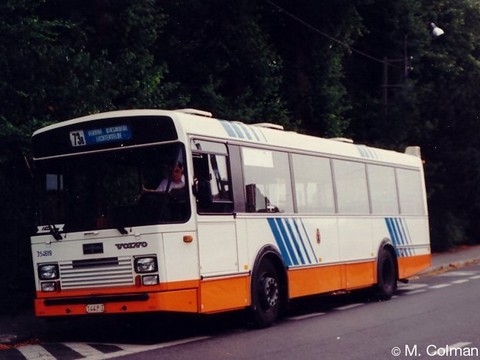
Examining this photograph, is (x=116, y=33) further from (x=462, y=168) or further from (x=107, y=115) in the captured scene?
(x=462, y=168)

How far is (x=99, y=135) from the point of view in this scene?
1269cm

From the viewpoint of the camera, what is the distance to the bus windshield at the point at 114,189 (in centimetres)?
1197

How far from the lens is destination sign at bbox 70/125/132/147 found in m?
12.6

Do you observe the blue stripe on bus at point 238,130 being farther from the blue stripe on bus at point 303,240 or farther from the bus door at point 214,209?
the blue stripe on bus at point 303,240

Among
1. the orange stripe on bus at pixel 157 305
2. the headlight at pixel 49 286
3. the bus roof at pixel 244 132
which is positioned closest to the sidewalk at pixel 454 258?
the bus roof at pixel 244 132

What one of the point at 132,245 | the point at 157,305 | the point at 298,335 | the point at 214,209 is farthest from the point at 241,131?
the point at 157,305

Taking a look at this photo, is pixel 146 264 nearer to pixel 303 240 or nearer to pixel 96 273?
pixel 96 273

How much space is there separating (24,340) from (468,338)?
5935 mm

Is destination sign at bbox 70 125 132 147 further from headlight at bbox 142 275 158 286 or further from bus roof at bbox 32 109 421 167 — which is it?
headlight at bbox 142 275 158 286

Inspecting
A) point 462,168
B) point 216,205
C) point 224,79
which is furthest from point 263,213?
point 462,168

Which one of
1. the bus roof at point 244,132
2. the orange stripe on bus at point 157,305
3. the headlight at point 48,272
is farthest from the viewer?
the headlight at point 48,272

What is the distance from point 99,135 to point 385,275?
7957 millimetres

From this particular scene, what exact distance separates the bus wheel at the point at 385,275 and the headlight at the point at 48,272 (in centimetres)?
759

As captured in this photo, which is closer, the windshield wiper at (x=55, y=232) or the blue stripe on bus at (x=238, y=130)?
the windshield wiper at (x=55, y=232)
